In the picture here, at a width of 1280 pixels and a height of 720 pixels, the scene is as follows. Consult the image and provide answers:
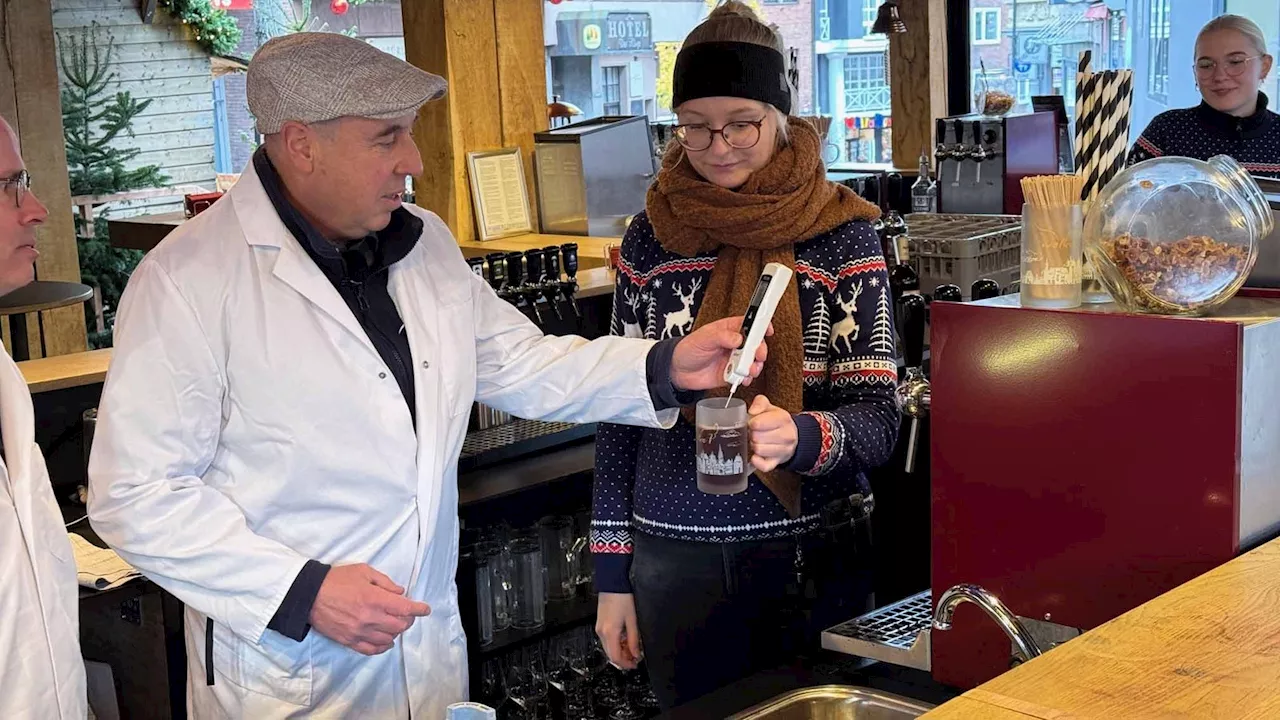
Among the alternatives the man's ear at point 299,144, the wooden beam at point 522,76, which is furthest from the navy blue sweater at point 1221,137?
the man's ear at point 299,144

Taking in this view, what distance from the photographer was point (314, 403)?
2.14m

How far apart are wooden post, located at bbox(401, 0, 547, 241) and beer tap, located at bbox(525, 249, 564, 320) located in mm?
1733

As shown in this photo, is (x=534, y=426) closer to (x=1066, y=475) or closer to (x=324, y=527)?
(x=324, y=527)

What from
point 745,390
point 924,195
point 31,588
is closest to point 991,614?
point 745,390

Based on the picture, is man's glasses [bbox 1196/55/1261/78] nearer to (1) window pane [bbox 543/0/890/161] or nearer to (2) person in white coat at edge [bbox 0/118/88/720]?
(2) person in white coat at edge [bbox 0/118/88/720]

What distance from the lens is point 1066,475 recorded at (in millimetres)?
1849

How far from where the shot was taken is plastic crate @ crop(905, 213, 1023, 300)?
418 centimetres

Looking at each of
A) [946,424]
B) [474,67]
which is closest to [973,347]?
[946,424]

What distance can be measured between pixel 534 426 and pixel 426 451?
1.74 metres

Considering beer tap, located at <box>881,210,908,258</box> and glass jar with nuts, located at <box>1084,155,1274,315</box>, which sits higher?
glass jar with nuts, located at <box>1084,155,1274,315</box>

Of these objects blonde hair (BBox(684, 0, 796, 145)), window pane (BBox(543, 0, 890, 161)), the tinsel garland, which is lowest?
blonde hair (BBox(684, 0, 796, 145))

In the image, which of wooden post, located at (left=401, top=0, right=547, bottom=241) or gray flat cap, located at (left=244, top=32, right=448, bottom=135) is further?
wooden post, located at (left=401, top=0, right=547, bottom=241)

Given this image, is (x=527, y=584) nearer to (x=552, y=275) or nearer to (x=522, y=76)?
(x=552, y=275)

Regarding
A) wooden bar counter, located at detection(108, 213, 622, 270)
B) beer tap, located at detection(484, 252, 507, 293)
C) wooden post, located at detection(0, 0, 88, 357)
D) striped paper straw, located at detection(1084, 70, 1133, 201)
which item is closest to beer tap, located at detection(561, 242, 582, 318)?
beer tap, located at detection(484, 252, 507, 293)
